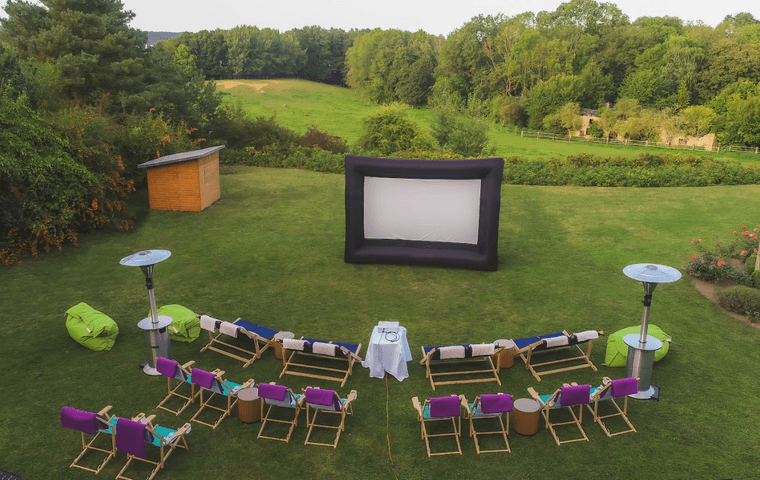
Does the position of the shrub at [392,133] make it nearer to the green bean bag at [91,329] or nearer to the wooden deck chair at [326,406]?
the green bean bag at [91,329]

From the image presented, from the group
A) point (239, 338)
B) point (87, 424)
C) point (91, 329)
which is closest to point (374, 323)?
point (239, 338)

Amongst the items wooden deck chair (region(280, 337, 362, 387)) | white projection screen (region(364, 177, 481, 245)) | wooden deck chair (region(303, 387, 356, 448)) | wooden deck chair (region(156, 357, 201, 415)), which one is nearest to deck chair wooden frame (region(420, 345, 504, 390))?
wooden deck chair (region(280, 337, 362, 387))

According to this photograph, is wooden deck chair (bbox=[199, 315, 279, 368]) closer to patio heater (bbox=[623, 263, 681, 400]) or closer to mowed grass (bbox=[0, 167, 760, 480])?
mowed grass (bbox=[0, 167, 760, 480])

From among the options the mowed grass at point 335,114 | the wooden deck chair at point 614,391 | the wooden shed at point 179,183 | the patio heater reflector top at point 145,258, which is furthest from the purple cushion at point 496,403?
the mowed grass at point 335,114

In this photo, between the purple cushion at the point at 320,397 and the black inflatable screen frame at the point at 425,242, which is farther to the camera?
the black inflatable screen frame at the point at 425,242

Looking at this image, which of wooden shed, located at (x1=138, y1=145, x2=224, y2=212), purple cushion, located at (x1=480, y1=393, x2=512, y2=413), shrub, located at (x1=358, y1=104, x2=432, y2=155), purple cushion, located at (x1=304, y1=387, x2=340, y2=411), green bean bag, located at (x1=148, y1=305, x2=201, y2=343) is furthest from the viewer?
shrub, located at (x1=358, y1=104, x2=432, y2=155)

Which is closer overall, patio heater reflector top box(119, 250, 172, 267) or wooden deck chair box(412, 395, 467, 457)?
wooden deck chair box(412, 395, 467, 457)
